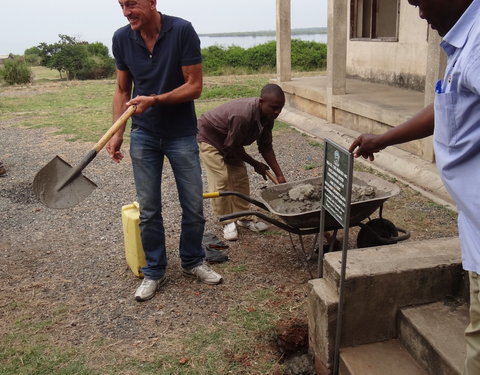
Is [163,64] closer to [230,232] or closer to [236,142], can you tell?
[236,142]

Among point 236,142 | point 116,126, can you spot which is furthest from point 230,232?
point 116,126

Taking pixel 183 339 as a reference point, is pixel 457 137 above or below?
above

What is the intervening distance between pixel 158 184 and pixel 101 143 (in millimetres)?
555

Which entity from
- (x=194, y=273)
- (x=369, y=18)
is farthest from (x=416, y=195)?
(x=369, y=18)

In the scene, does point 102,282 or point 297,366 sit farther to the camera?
point 102,282

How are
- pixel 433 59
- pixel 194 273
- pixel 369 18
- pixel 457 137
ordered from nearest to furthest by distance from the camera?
pixel 457 137, pixel 194 273, pixel 433 59, pixel 369 18

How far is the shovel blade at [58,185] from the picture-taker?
347cm

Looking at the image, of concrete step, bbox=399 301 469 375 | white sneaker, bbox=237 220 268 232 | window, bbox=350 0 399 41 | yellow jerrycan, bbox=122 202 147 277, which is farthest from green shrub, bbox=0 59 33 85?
concrete step, bbox=399 301 469 375

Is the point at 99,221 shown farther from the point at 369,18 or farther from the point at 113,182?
the point at 369,18

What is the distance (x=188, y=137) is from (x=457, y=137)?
228 cm

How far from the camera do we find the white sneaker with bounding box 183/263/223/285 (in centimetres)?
392

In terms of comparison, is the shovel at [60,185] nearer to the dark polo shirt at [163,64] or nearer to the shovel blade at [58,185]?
the shovel blade at [58,185]

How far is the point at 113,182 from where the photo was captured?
7406mm

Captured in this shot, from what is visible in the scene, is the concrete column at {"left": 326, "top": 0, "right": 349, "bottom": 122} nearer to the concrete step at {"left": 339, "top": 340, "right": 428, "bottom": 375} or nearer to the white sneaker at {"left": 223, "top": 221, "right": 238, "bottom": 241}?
the white sneaker at {"left": 223, "top": 221, "right": 238, "bottom": 241}
